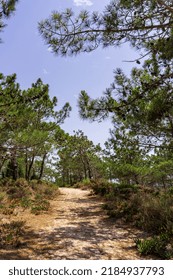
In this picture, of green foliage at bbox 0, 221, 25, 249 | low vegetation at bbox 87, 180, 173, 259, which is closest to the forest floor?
green foliage at bbox 0, 221, 25, 249

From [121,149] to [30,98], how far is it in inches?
195

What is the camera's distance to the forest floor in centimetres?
534

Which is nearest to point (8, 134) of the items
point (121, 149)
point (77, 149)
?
point (121, 149)

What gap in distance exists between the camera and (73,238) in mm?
6590

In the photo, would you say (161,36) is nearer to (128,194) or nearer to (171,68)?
(171,68)

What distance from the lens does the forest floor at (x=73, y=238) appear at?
5.34 metres

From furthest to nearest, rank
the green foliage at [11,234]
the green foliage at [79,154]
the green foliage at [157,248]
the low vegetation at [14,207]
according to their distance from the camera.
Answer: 1. the green foliage at [79,154]
2. the low vegetation at [14,207]
3. the green foliage at [11,234]
4. the green foliage at [157,248]

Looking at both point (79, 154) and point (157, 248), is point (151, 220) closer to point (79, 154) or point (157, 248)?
point (157, 248)

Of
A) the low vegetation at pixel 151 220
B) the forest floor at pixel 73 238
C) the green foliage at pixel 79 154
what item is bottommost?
the forest floor at pixel 73 238

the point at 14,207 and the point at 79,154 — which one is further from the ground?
the point at 79,154

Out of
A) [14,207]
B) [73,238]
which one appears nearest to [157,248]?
[73,238]

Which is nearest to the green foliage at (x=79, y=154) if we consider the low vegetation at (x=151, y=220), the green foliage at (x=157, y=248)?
the low vegetation at (x=151, y=220)

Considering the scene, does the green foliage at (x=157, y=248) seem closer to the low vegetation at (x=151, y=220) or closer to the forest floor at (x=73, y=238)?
the low vegetation at (x=151, y=220)

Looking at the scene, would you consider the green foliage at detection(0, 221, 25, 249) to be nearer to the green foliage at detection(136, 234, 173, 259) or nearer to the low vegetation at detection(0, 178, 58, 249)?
the low vegetation at detection(0, 178, 58, 249)
